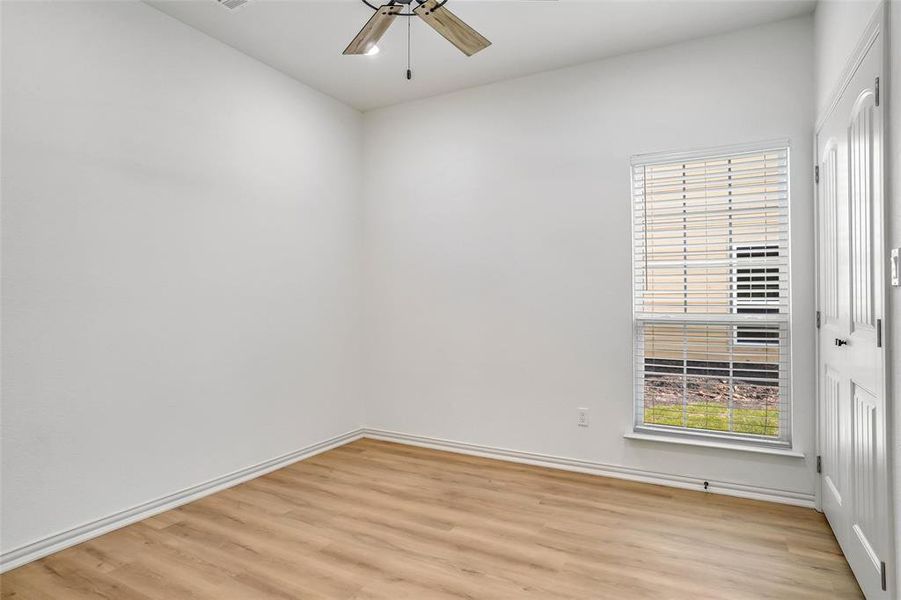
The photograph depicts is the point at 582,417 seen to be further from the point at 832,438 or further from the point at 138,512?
the point at 138,512

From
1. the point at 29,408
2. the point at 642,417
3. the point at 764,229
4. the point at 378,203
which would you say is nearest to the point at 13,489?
the point at 29,408

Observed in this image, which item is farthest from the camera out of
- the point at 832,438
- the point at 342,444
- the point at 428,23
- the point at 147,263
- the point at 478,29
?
the point at 342,444

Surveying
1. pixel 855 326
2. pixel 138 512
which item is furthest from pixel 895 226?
pixel 138 512

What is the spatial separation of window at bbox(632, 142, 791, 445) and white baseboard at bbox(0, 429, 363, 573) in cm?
260

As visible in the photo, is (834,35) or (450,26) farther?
(834,35)

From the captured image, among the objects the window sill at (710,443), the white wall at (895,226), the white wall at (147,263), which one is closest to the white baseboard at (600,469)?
the window sill at (710,443)

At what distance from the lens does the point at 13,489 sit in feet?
8.02

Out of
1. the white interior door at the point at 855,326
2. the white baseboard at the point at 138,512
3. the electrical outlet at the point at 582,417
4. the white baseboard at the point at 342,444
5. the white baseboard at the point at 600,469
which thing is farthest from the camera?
the electrical outlet at the point at 582,417

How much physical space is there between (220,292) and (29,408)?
122 cm

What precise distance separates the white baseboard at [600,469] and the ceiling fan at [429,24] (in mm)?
2799

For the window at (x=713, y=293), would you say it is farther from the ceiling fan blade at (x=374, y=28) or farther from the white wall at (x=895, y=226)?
the ceiling fan blade at (x=374, y=28)

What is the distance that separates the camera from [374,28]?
239 cm

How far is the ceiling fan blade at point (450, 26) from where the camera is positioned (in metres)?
2.26

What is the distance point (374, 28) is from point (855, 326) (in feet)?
8.02
